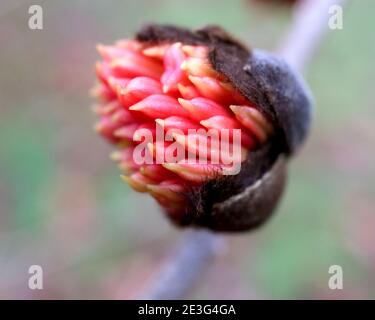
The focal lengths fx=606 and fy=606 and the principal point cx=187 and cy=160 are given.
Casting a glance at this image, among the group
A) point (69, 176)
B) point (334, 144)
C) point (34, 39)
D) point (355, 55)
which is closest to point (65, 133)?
point (69, 176)

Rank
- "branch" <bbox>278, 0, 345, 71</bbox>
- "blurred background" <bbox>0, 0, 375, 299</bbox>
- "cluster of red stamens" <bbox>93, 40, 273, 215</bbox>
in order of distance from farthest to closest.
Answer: "blurred background" <bbox>0, 0, 375, 299</bbox> < "branch" <bbox>278, 0, 345, 71</bbox> < "cluster of red stamens" <bbox>93, 40, 273, 215</bbox>

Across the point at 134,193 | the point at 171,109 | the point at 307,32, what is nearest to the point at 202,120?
the point at 171,109

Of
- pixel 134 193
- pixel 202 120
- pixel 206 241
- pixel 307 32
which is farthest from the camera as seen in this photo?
pixel 134 193

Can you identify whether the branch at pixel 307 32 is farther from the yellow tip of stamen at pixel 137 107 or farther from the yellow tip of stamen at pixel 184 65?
the yellow tip of stamen at pixel 137 107

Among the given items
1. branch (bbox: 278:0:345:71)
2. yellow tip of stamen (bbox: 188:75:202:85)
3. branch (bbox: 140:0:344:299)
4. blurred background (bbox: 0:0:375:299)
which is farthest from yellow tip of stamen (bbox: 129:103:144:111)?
blurred background (bbox: 0:0:375:299)

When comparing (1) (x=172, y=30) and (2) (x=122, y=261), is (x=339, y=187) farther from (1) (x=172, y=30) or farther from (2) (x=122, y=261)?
(1) (x=172, y=30)

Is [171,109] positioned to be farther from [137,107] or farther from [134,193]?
[134,193]

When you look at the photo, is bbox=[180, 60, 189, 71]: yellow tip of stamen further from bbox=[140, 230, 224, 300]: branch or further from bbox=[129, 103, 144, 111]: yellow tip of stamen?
bbox=[140, 230, 224, 300]: branch
